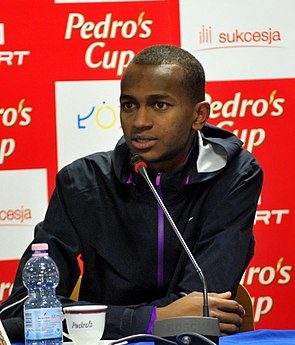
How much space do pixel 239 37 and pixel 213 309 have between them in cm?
183

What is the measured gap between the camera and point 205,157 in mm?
2512

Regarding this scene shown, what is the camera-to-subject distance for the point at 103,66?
3.60 m

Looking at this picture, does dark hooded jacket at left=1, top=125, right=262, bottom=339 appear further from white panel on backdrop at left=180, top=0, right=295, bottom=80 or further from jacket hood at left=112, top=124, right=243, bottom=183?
white panel on backdrop at left=180, top=0, right=295, bottom=80

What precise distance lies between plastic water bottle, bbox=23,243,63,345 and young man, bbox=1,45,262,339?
0.27 metres

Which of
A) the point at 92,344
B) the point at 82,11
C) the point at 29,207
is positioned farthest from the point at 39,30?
the point at 92,344

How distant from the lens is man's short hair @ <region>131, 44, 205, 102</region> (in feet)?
8.18

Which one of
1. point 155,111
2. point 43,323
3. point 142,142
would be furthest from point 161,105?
point 43,323

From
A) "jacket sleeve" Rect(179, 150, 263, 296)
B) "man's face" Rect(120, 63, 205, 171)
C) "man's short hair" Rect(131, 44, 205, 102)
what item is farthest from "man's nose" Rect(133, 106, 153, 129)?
"jacket sleeve" Rect(179, 150, 263, 296)

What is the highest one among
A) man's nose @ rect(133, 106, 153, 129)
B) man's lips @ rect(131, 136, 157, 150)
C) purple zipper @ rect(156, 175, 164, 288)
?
man's nose @ rect(133, 106, 153, 129)

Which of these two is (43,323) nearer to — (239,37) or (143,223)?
→ (143,223)

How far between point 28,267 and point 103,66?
64.5 inches

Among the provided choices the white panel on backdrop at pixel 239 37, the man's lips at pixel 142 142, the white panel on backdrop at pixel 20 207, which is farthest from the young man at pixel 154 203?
the white panel on backdrop at pixel 239 37

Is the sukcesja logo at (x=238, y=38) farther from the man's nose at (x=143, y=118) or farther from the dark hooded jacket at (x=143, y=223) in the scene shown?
the man's nose at (x=143, y=118)

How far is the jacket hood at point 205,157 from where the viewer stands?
2.47m
